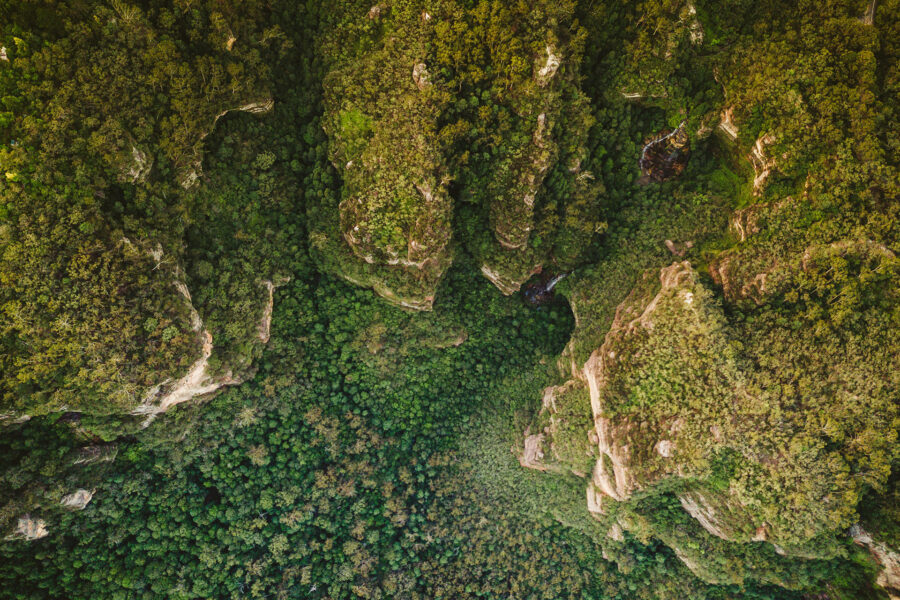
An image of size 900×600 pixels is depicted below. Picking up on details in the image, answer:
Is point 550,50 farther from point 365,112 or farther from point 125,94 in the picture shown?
point 125,94

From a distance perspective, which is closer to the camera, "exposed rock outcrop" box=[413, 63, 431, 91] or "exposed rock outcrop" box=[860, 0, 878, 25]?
"exposed rock outcrop" box=[860, 0, 878, 25]

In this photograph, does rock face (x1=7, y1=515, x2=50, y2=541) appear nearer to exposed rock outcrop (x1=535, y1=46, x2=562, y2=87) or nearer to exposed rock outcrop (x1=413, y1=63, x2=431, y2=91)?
exposed rock outcrop (x1=413, y1=63, x2=431, y2=91)

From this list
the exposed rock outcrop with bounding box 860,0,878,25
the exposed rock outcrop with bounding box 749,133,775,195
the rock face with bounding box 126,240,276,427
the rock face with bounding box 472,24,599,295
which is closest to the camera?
the exposed rock outcrop with bounding box 860,0,878,25

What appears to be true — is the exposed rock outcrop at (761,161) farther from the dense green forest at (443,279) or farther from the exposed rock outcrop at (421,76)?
the exposed rock outcrop at (421,76)

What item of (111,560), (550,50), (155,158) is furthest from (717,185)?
(111,560)

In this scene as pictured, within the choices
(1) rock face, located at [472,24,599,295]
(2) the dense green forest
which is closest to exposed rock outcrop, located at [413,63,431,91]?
(2) the dense green forest

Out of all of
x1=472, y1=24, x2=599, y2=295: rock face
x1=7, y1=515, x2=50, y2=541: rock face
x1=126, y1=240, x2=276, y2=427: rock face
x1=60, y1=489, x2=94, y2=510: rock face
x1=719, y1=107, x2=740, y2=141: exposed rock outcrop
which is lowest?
x1=7, y1=515, x2=50, y2=541: rock face

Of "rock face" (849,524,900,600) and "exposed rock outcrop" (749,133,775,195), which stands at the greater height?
"exposed rock outcrop" (749,133,775,195)

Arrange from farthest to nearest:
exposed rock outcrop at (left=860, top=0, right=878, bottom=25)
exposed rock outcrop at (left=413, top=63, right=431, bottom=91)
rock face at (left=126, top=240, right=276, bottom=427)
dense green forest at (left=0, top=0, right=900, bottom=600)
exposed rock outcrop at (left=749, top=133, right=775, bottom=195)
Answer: exposed rock outcrop at (left=413, top=63, right=431, bottom=91), rock face at (left=126, top=240, right=276, bottom=427), exposed rock outcrop at (left=749, top=133, right=775, bottom=195), exposed rock outcrop at (left=860, top=0, right=878, bottom=25), dense green forest at (left=0, top=0, right=900, bottom=600)

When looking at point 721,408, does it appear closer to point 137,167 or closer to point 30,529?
point 137,167

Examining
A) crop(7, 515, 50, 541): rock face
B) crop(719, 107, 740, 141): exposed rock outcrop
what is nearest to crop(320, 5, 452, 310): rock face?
crop(719, 107, 740, 141): exposed rock outcrop
